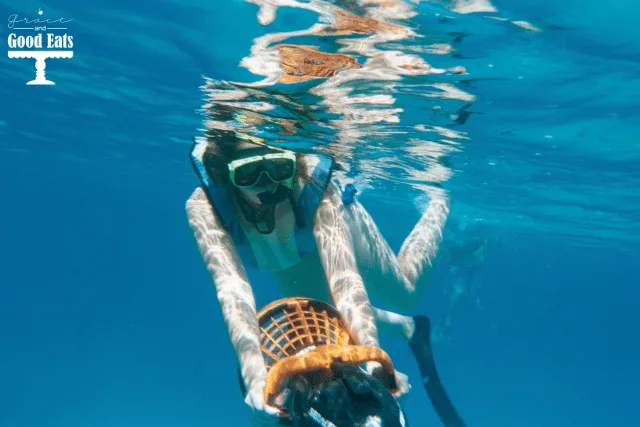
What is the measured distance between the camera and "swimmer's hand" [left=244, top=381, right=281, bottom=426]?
2.81 m

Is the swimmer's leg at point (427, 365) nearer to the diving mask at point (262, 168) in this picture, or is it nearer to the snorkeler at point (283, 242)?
the snorkeler at point (283, 242)

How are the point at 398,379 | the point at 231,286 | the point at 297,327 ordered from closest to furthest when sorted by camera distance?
the point at 398,379, the point at 297,327, the point at 231,286

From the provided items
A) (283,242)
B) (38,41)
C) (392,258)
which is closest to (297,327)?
(283,242)

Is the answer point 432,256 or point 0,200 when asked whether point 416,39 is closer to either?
point 432,256

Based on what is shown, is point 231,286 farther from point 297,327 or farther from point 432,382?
point 432,382

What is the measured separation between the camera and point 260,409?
2.92 meters

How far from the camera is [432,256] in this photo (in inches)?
304

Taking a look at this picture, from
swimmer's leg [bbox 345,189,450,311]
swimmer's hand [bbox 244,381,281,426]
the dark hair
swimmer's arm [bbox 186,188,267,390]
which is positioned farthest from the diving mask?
the dark hair

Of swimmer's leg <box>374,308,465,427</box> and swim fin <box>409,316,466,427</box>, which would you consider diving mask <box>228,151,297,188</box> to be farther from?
swim fin <box>409,316,466,427</box>

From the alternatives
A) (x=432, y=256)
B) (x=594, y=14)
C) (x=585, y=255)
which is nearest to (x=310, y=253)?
(x=432, y=256)

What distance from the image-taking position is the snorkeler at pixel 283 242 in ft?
13.1

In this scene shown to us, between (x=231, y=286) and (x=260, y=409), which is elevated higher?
(x=260, y=409)

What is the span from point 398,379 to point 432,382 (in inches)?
91.7

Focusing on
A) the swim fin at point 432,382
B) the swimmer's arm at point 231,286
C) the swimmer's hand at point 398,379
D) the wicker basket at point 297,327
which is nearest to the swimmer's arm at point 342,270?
the wicker basket at point 297,327
